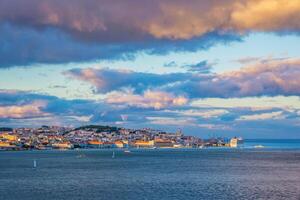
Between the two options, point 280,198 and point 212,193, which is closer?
point 280,198

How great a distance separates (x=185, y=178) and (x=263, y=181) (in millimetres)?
15101

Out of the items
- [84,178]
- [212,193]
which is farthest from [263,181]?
[84,178]

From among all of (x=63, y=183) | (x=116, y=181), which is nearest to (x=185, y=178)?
(x=116, y=181)

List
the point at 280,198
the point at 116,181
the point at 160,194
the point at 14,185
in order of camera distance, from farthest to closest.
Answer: the point at 116,181
the point at 14,185
the point at 160,194
the point at 280,198

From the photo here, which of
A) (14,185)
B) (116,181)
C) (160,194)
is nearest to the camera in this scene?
(160,194)

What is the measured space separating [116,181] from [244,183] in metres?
22.9

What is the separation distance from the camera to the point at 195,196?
235ft

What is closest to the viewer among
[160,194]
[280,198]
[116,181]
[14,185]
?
[280,198]

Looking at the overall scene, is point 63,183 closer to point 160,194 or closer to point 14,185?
point 14,185

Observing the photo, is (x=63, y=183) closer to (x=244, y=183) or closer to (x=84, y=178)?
(x=84, y=178)

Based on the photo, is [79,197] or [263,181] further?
[263,181]

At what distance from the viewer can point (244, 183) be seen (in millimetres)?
90438

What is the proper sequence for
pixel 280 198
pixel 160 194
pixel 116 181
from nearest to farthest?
pixel 280 198, pixel 160 194, pixel 116 181

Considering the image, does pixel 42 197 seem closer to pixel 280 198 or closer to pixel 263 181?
pixel 280 198
